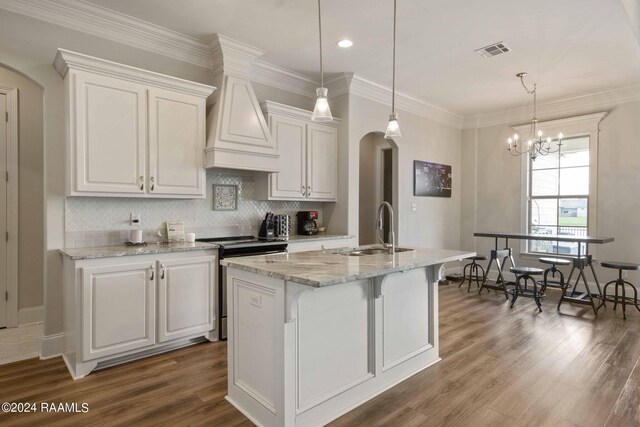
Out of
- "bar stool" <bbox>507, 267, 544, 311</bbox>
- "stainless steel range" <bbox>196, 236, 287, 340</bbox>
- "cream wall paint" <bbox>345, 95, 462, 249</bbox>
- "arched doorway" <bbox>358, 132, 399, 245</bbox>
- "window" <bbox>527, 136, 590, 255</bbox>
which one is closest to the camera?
"stainless steel range" <bbox>196, 236, 287, 340</bbox>

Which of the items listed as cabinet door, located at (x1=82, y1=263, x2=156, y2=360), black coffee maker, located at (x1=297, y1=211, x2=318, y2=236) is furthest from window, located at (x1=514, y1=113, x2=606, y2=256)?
cabinet door, located at (x1=82, y1=263, x2=156, y2=360)

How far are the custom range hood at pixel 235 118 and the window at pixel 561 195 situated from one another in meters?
4.53

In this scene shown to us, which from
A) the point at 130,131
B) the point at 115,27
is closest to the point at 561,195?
the point at 130,131

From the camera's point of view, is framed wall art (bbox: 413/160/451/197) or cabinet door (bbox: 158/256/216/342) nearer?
cabinet door (bbox: 158/256/216/342)

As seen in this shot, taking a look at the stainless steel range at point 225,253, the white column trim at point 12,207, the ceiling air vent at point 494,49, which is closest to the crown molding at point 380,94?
the ceiling air vent at point 494,49

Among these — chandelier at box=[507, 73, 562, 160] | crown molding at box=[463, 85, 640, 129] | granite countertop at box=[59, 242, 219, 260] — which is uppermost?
crown molding at box=[463, 85, 640, 129]

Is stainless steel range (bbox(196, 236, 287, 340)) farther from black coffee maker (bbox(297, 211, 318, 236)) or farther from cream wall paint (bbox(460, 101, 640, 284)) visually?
cream wall paint (bbox(460, 101, 640, 284))

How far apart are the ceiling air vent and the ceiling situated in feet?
0.23

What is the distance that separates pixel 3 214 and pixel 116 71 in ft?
6.86

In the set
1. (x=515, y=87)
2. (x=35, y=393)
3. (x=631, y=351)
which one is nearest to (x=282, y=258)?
(x=35, y=393)

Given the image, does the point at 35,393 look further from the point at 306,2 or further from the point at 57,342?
the point at 306,2

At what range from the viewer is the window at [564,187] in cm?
535

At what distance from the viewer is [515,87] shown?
5.04 m

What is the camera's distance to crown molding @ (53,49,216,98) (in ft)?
9.12
